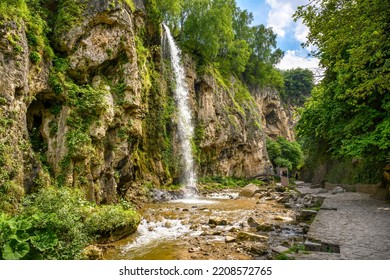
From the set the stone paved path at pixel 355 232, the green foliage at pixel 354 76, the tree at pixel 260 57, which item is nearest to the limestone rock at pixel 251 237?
the stone paved path at pixel 355 232

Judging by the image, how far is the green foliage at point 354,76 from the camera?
18.7ft

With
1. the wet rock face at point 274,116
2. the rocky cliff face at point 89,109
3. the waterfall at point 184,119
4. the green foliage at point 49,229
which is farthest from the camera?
the wet rock face at point 274,116

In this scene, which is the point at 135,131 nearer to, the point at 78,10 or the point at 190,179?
the point at 78,10

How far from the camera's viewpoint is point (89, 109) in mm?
11094

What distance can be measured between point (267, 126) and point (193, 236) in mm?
44165

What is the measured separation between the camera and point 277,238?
25.5 ft

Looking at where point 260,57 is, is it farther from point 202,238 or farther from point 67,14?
point 202,238

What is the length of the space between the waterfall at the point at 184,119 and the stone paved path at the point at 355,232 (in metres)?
13.1

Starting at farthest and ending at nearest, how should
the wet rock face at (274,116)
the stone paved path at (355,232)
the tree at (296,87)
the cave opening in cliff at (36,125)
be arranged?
the tree at (296,87) < the wet rock face at (274,116) < the cave opening in cliff at (36,125) < the stone paved path at (355,232)

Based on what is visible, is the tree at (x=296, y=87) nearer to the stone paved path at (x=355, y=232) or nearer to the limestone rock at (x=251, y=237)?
the stone paved path at (x=355, y=232)

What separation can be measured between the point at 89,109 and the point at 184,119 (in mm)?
13947

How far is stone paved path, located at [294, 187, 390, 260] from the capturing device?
4520 mm

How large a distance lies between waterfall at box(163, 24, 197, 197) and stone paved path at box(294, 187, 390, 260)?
1308 centimetres

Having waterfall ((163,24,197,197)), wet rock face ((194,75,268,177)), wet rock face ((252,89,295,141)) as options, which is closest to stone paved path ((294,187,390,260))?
waterfall ((163,24,197,197))
